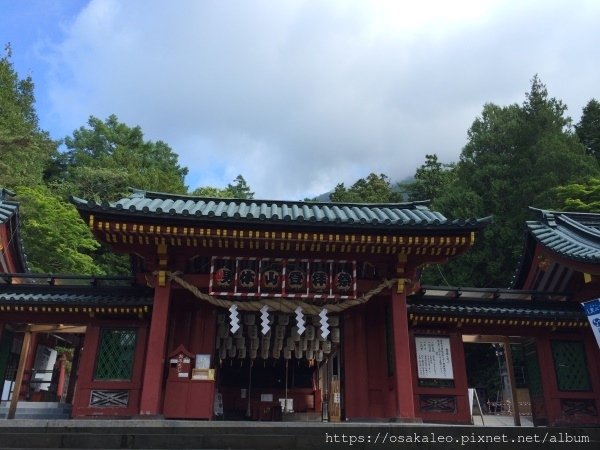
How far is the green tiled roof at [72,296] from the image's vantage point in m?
12.7

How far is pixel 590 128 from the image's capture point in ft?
134

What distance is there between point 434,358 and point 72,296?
10238mm

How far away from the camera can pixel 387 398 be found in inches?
506

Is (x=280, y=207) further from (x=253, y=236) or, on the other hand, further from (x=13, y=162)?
(x=13, y=162)

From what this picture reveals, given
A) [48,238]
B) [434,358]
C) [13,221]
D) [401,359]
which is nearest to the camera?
[401,359]

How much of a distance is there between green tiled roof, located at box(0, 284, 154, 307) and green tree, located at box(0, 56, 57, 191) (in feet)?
51.2

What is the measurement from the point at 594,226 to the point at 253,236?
13.6 meters

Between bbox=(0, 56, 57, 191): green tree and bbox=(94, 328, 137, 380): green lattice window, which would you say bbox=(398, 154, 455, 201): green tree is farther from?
bbox=(94, 328, 137, 380): green lattice window

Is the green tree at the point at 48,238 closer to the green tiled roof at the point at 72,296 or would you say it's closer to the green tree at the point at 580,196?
the green tiled roof at the point at 72,296

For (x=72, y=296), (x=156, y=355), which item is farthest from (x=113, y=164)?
(x=156, y=355)

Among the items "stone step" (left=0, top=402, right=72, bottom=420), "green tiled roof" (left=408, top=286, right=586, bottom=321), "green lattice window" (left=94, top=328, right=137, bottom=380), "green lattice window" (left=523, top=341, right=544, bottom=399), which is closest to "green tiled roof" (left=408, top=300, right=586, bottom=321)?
"green tiled roof" (left=408, top=286, right=586, bottom=321)

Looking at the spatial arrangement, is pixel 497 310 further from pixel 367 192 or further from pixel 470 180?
pixel 367 192

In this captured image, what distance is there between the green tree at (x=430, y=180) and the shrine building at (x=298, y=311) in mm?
32237

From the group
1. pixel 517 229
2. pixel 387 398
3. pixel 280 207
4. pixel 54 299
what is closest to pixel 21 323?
pixel 54 299
